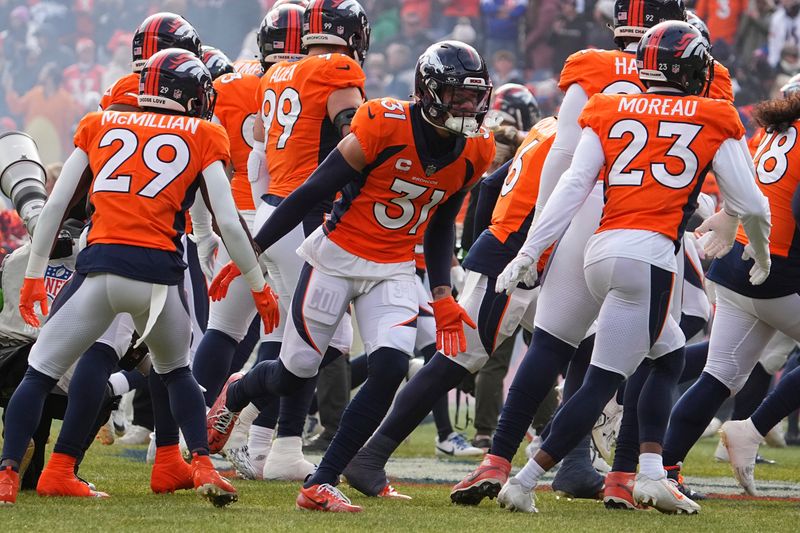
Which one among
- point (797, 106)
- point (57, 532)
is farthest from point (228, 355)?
point (797, 106)

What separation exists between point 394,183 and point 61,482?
168 centimetres

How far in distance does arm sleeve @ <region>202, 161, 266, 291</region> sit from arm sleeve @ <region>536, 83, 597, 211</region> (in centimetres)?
116

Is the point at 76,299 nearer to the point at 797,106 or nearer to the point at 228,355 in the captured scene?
the point at 228,355

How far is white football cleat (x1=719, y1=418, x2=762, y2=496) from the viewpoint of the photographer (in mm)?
5754

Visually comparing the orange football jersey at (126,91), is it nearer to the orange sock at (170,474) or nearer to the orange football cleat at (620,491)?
the orange sock at (170,474)

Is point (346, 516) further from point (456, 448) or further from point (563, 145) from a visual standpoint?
point (456, 448)

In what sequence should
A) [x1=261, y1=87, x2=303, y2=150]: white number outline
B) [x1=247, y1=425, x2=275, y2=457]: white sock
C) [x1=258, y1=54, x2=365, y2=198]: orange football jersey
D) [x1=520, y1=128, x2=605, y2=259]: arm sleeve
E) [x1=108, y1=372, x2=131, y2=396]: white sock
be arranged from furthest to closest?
1. [x1=108, y1=372, x2=131, y2=396]: white sock
2. [x1=247, y1=425, x2=275, y2=457]: white sock
3. [x1=261, y1=87, x2=303, y2=150]: white number outline
4. [x1=258, y1=54, x2=365, y2=198]: orange football jersey
5. [x1=520, y1=128, x2=605, y2=259]: arm sleeve

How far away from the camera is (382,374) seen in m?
4.72

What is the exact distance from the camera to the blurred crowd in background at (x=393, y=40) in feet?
41.9

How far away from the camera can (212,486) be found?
450 cm

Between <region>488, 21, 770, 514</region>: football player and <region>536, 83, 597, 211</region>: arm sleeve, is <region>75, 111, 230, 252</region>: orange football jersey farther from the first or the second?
<region>536, 83, 597, 211</region>: arm sleeve

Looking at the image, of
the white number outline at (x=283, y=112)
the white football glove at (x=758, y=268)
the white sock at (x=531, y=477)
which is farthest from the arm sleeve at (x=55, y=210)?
the white football glove at (x=758, y=268)

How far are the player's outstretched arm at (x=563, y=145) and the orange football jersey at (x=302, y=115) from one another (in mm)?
1008

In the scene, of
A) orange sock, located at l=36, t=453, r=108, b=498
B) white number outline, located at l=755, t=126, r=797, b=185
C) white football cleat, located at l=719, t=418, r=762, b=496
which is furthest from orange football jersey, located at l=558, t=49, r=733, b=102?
orange sock, located at l=36, t=453, r=108, b=498
